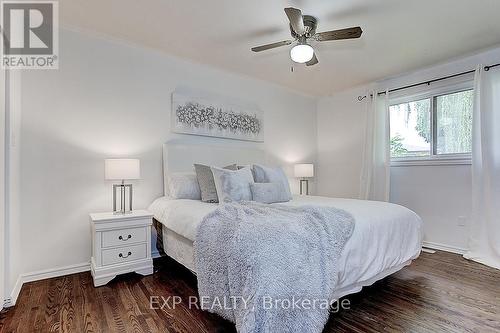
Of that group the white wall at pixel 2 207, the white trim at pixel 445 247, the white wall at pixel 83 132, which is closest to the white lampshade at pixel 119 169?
the white wall at pixel 83 132

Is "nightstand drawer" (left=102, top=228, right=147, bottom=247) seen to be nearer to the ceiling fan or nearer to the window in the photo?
the ceiling fan

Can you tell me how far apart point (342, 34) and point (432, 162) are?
244 centimetres

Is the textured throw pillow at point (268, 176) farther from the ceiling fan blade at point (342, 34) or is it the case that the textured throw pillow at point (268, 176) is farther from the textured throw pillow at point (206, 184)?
the ceiling fan blade at point (342, 34)

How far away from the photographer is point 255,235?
149cm

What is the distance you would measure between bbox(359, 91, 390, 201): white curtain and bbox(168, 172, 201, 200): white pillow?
2665mm

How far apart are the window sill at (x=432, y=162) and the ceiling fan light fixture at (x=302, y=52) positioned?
2.44 metres

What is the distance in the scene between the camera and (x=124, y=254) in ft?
8.32

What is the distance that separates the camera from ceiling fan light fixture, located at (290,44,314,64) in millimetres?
2412

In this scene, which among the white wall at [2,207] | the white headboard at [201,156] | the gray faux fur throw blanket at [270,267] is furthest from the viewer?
the white headboard at [201,156]

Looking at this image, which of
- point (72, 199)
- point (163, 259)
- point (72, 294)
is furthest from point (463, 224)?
point (72, 199)

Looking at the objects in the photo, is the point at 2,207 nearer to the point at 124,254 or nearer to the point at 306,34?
the point at 124,254

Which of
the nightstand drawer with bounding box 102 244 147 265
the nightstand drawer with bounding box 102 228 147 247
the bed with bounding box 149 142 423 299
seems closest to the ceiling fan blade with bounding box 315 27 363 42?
the bed with bounding box 149 142 423 299

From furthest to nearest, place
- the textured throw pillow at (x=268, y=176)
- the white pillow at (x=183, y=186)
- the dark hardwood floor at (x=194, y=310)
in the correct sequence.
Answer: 1. the textured throw pillow at (x=268, y=176)
2. the white pillow at (x=183, y=186)
3. the dark hardwood floor at (x=194, y=310)

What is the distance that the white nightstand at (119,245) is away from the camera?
241 centimetres
